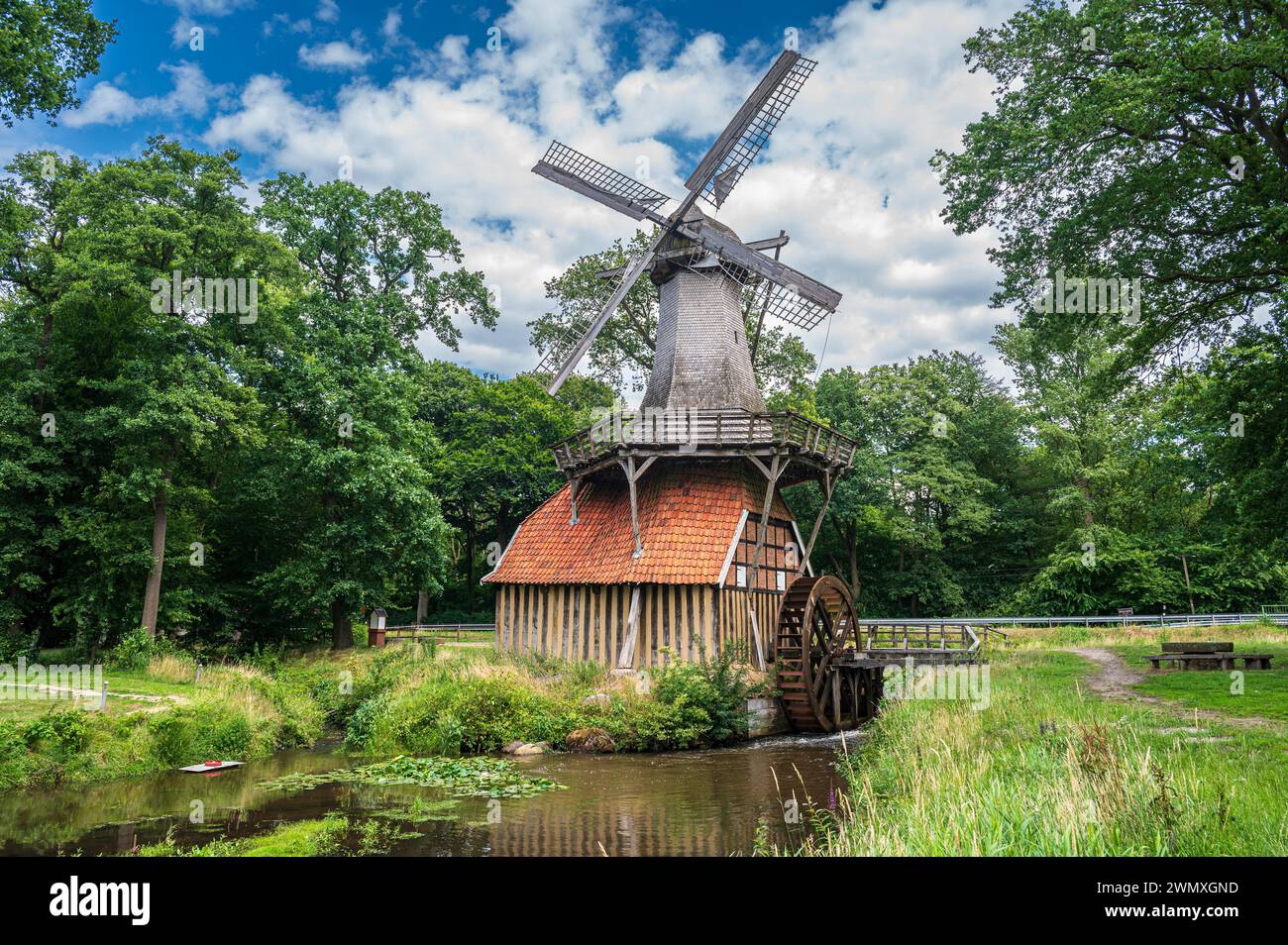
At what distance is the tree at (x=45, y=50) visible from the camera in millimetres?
11461

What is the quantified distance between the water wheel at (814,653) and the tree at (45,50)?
647 inches

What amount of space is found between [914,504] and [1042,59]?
25101mm

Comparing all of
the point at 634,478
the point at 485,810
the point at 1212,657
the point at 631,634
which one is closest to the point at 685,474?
the point at 634,478

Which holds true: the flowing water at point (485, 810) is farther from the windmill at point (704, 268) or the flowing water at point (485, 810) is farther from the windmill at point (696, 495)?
the windmill at point (704, 268)

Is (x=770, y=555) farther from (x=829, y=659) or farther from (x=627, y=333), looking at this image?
(x=627, y=333)

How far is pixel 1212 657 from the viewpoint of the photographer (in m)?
15.5

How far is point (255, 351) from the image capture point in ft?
74.5

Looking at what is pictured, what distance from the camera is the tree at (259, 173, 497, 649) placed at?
22312 mm

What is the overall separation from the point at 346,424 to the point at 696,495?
11.1m

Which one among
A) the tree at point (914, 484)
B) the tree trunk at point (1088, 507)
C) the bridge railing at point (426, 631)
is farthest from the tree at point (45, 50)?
the tree trunk at point (1088, 507)

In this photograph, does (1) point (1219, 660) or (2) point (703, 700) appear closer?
(2) point (703, 700)

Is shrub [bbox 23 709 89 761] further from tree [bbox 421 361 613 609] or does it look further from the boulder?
tree [bbox 421 361 613 609]

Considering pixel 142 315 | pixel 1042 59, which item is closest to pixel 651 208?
pixel 1042 59

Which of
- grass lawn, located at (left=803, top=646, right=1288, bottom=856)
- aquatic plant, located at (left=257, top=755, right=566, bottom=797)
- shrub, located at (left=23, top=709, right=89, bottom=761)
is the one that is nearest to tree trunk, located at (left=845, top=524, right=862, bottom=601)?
grass lawn, located at (left=803, top=646, right=1288, bottom=856)
